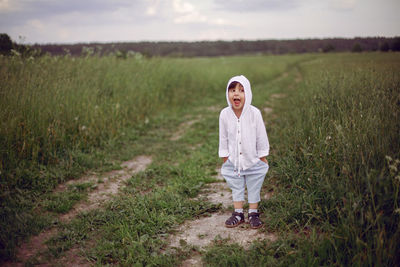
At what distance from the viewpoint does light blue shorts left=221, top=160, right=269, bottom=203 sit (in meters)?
3.09

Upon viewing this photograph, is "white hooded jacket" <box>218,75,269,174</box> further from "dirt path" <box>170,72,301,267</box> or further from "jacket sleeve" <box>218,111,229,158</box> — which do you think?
"dirt path" <box>170,72,301,267</box>

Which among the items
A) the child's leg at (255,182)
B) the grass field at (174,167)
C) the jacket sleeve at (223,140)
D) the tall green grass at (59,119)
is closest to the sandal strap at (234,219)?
the child's leg at (255,182)

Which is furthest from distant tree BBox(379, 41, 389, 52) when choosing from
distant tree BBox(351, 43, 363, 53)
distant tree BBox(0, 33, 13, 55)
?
distant tree BBox(0, 33, 13, 55)

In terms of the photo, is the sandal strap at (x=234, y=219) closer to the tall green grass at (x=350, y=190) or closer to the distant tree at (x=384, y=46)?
the tall green grass at (x=350, y=190)

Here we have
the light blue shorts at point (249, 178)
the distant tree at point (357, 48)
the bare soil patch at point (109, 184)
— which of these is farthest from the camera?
the distant tree at point (357, 48)

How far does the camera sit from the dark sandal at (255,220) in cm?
299

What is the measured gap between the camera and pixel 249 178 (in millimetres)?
3127

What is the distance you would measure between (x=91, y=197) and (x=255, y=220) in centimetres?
236

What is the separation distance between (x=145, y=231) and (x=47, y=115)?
3.39 metres

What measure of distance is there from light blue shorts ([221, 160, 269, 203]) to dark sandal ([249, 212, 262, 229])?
0.14 meters

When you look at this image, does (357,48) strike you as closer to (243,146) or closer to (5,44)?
(243,146)

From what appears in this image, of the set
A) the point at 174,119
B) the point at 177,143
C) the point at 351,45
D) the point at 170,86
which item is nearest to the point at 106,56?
the point at 170,86

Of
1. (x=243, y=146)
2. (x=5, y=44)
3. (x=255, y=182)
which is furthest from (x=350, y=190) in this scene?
(x=5, y=44)

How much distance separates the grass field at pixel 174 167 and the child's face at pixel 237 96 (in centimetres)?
106
